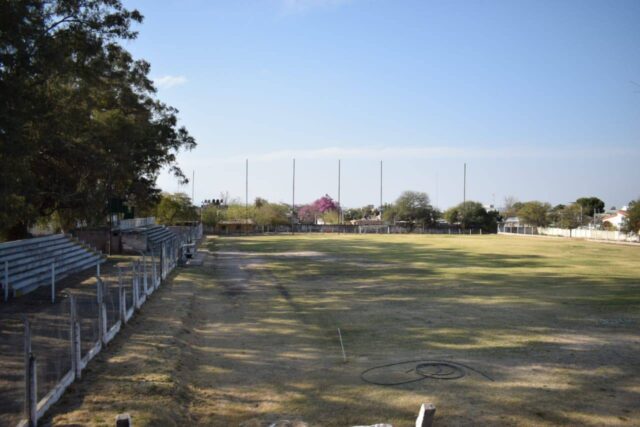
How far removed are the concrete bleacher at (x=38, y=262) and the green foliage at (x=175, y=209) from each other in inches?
1964

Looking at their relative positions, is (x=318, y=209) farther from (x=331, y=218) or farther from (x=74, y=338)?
(x=74, y=338)

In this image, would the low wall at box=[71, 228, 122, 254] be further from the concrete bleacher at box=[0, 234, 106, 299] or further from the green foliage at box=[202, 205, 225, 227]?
the green foliage at box=[202, 205, 225, 227]

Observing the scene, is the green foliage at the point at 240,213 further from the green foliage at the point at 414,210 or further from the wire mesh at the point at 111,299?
the wire mesh at the point at 111,299

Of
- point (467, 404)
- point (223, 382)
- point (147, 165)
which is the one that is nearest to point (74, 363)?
point (223, 382)

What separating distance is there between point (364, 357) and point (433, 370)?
1.53 meters

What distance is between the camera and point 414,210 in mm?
119375

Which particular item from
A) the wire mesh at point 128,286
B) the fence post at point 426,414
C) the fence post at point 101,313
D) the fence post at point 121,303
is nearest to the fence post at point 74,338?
the fence post at point 101,313

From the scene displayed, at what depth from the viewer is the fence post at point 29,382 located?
6.36 meters

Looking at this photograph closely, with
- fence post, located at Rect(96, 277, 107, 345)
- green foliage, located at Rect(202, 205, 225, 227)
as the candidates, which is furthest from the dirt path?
green foliage, located at Rect(202, 205, 225, 227)

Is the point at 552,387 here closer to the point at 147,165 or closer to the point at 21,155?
the point at 21,155

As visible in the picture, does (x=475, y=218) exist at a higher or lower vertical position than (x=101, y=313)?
higher

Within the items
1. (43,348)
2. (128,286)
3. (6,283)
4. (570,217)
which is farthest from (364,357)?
(570,217)

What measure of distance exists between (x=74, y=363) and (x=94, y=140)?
69.5 feet

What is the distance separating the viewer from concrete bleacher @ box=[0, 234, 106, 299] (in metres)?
17.7
